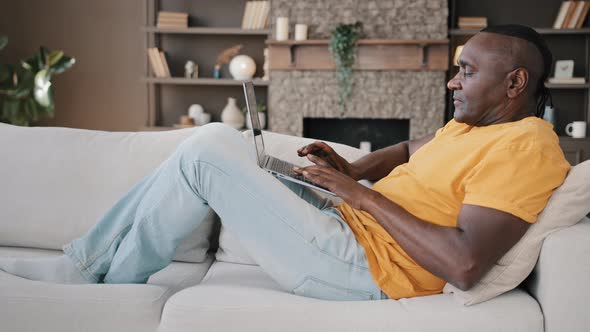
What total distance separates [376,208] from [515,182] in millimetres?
320

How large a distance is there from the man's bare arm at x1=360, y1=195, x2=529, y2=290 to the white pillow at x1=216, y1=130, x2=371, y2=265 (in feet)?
1.79

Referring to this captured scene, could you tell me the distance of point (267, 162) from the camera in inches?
70.5

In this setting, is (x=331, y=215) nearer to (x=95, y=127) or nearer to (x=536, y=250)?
(x=536, y=250)

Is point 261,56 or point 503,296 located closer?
point 503,296

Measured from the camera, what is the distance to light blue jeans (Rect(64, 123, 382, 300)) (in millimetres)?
1506

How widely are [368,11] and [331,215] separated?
4.19 meters

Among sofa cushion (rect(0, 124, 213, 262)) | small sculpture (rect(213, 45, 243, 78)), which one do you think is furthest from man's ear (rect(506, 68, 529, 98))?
small sculpture (rect(213, 45, 243, 78))

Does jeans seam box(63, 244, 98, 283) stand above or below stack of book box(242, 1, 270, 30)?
below

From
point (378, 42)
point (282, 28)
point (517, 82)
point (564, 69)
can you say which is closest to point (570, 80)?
point (564, 69)

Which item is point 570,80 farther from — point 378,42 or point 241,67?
point 241,67

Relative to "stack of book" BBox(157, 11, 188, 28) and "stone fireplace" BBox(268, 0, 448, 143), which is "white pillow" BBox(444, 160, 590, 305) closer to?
"stone fireplace" BBox(268, 0, 448, 143)

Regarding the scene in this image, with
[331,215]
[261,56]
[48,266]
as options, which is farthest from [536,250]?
[261,56]

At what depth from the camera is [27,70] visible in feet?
16.7

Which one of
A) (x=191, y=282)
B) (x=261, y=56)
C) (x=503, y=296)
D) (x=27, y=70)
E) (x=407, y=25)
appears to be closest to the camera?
(x=503, y=296)
